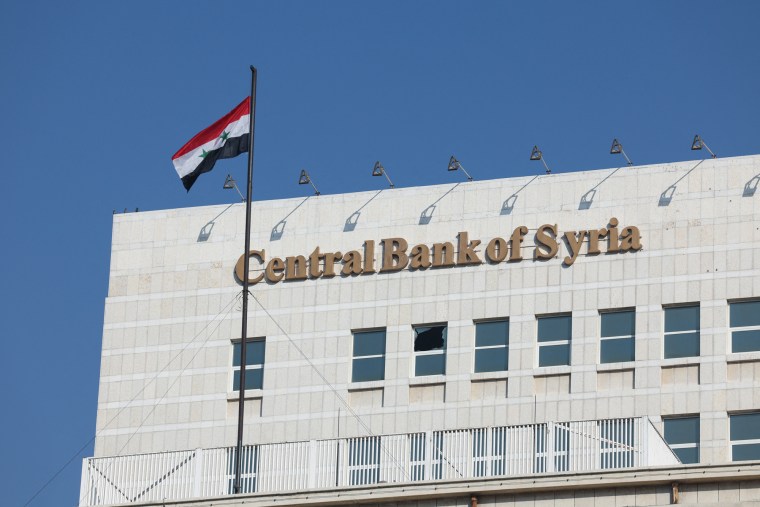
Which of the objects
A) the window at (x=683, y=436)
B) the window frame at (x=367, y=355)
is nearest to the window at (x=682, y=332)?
the window at (x=683, y=436)

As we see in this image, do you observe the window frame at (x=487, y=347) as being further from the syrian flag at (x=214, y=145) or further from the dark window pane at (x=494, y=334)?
the syrian flag at (x=214, y=145)

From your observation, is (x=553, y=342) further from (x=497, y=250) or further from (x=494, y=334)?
(x=497, y=250)

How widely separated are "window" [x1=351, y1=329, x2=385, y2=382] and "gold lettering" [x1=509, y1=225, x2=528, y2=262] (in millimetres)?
4592

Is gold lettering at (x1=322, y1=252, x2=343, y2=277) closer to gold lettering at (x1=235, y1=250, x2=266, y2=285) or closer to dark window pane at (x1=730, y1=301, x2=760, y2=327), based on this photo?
gold lettering at (x1=235, y1=250, x2=266, y2=285)

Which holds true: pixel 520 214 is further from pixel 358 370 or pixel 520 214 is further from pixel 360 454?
pixel 360 454

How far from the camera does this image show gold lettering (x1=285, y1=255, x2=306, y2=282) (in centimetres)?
7062

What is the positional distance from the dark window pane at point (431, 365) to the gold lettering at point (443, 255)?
277 centimetres

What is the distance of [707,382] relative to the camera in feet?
214

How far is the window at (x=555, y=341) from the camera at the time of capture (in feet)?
220

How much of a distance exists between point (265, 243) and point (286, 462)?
15832 millimetres

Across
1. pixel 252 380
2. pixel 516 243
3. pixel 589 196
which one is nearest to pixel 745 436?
pixel 589 196

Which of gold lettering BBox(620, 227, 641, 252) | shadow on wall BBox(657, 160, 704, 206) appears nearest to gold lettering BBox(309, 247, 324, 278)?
gold lettering BBox(620, 227, 641, 252)

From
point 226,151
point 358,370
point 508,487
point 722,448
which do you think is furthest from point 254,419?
point 508,487

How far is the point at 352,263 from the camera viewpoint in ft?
230
